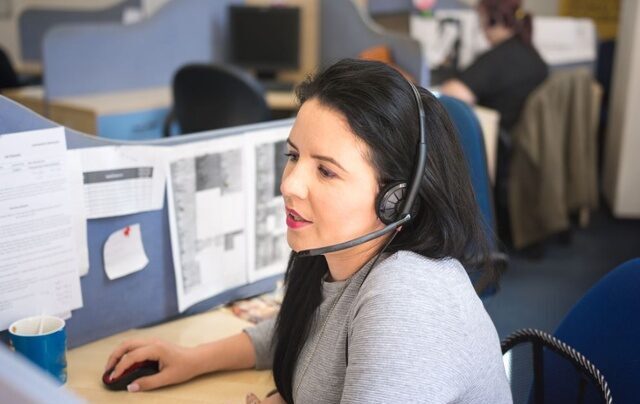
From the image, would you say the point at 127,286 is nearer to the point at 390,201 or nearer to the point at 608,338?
the point at 390,201

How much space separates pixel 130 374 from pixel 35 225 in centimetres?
26

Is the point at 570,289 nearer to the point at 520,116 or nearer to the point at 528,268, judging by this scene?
→ the point at 528,268

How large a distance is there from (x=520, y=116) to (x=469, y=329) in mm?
2622

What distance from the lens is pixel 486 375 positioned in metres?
0.87

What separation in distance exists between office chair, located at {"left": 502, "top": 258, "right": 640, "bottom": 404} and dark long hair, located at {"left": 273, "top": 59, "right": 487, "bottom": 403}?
0.58 ft

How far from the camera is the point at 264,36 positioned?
383 cm

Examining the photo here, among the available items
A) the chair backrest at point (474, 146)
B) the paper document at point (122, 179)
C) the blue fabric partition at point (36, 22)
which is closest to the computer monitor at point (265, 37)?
the blue fabric partition at point (36, 22)

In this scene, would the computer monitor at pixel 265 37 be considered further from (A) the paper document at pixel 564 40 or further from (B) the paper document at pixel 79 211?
(B) the paper document at pixel 79 211

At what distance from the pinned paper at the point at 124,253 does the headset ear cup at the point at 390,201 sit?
492 millimetres

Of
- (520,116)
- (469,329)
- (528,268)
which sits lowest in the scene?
(528,268)

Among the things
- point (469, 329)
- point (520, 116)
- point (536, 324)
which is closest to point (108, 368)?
point (469, 329)

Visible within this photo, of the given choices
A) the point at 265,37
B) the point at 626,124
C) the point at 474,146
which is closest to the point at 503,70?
the point at 626,124

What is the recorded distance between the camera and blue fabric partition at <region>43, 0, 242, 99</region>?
3143mm

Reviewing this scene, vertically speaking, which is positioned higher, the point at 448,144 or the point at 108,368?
the point at 448,144
